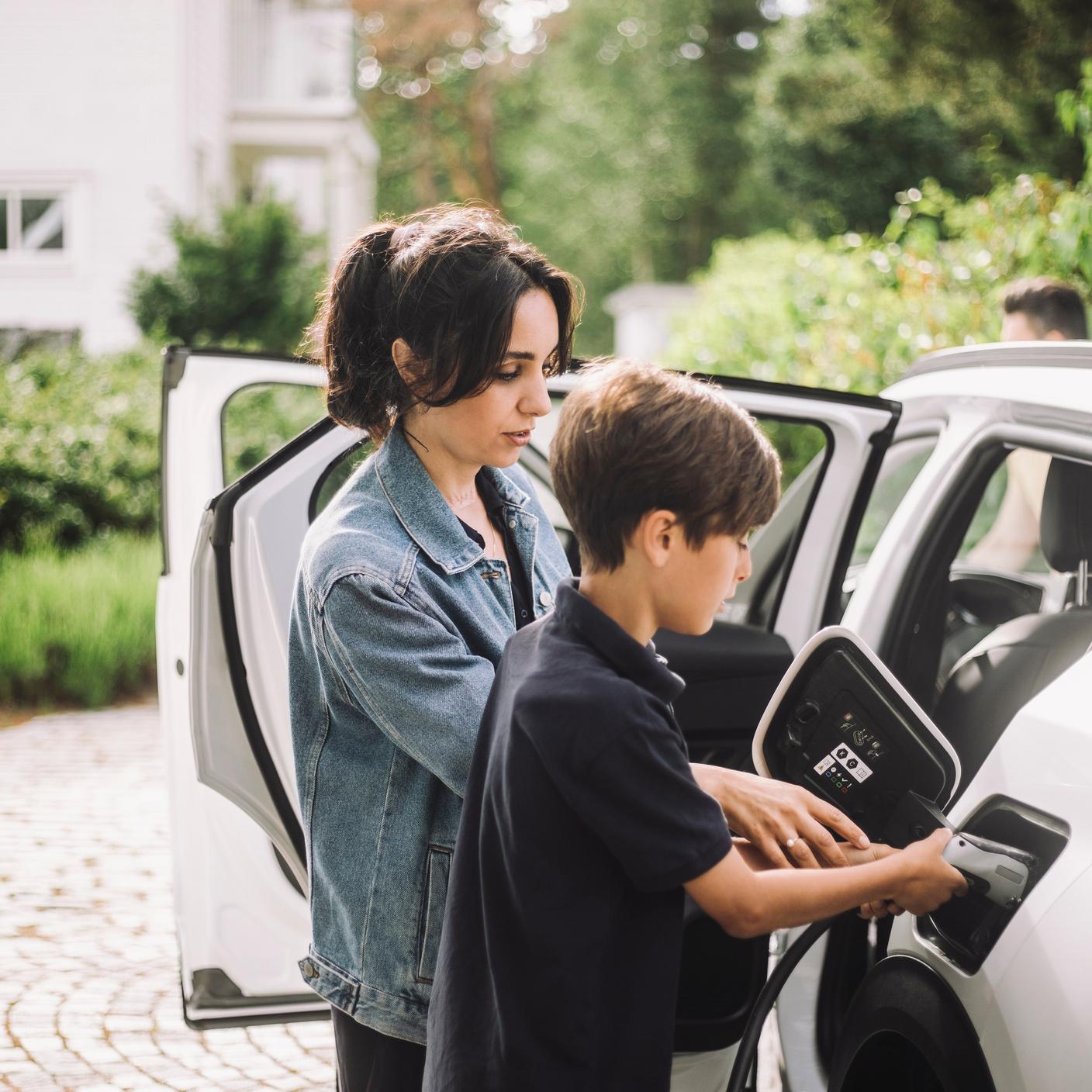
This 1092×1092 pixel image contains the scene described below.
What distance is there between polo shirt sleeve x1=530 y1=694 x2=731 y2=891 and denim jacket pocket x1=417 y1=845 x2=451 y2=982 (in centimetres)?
33

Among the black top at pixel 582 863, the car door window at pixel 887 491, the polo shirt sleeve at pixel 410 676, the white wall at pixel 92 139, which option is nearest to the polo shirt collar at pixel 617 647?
the black top at pixel 582 863

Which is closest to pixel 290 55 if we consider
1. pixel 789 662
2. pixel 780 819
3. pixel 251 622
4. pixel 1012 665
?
pixel 789 662

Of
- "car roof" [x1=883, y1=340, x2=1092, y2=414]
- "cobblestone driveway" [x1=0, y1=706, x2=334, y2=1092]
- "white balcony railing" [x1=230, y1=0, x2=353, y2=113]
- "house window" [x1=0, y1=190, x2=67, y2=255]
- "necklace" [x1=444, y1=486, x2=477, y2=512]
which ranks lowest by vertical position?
"cobblestone driveway" [x1=0, y1=706, x2=334, y2=1092]

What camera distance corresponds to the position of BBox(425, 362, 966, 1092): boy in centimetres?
139

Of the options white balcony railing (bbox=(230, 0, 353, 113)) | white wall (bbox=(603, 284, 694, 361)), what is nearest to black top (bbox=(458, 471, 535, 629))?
white wall (bbox=(603, 284, 694, 361))

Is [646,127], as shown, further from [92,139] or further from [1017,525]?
[1017,525]

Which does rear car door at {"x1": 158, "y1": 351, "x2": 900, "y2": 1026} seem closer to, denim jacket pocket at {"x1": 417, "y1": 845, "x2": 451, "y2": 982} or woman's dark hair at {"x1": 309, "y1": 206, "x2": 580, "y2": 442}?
woman's dark hair at {"x1": 309, "y1": 206, "x2": 580, "y2": 442}

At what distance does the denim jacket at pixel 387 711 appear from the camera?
1577 millimetres

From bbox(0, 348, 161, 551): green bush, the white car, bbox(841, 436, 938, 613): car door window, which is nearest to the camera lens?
the white car

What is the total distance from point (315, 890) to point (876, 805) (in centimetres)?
77

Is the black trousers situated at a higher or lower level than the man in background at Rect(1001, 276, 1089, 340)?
lower

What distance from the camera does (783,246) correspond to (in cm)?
1576

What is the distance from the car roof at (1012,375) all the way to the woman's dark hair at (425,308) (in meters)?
0.83

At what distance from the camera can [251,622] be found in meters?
2.64
